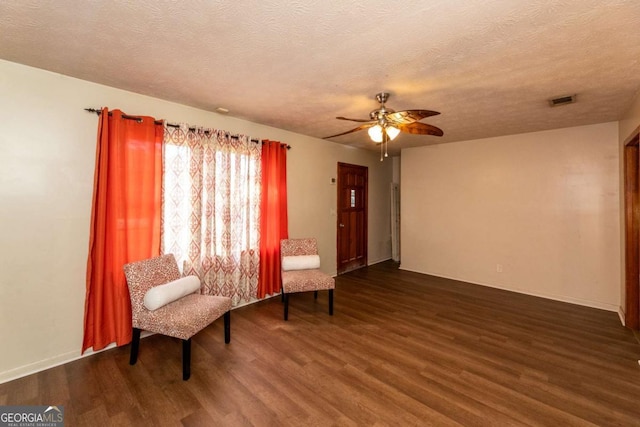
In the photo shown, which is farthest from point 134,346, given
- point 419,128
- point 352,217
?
point 352,217

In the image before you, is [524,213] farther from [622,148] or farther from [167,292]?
[167,292]

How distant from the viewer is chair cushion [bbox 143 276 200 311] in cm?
223

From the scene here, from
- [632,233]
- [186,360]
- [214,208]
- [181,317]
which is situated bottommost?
[186,360]

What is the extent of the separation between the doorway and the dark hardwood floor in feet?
0.85

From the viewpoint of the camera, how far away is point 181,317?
7.11 ft

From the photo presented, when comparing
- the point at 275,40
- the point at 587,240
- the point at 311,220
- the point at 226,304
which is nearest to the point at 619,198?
the point at 587,240

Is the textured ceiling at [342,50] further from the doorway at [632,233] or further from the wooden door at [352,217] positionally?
the wooden door at [352,217]

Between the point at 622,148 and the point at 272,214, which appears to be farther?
the point at 272,214

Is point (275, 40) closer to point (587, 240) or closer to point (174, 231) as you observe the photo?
point (174, 231)

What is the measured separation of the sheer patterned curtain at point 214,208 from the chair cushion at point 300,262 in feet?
1.48

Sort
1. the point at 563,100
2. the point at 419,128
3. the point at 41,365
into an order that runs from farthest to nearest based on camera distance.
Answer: the point at 563,100
the point at 419,128
the point at 41,365

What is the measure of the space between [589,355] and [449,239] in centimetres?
262

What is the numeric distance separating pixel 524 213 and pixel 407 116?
3.19 m

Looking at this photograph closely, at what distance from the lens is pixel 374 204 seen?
233 inches
